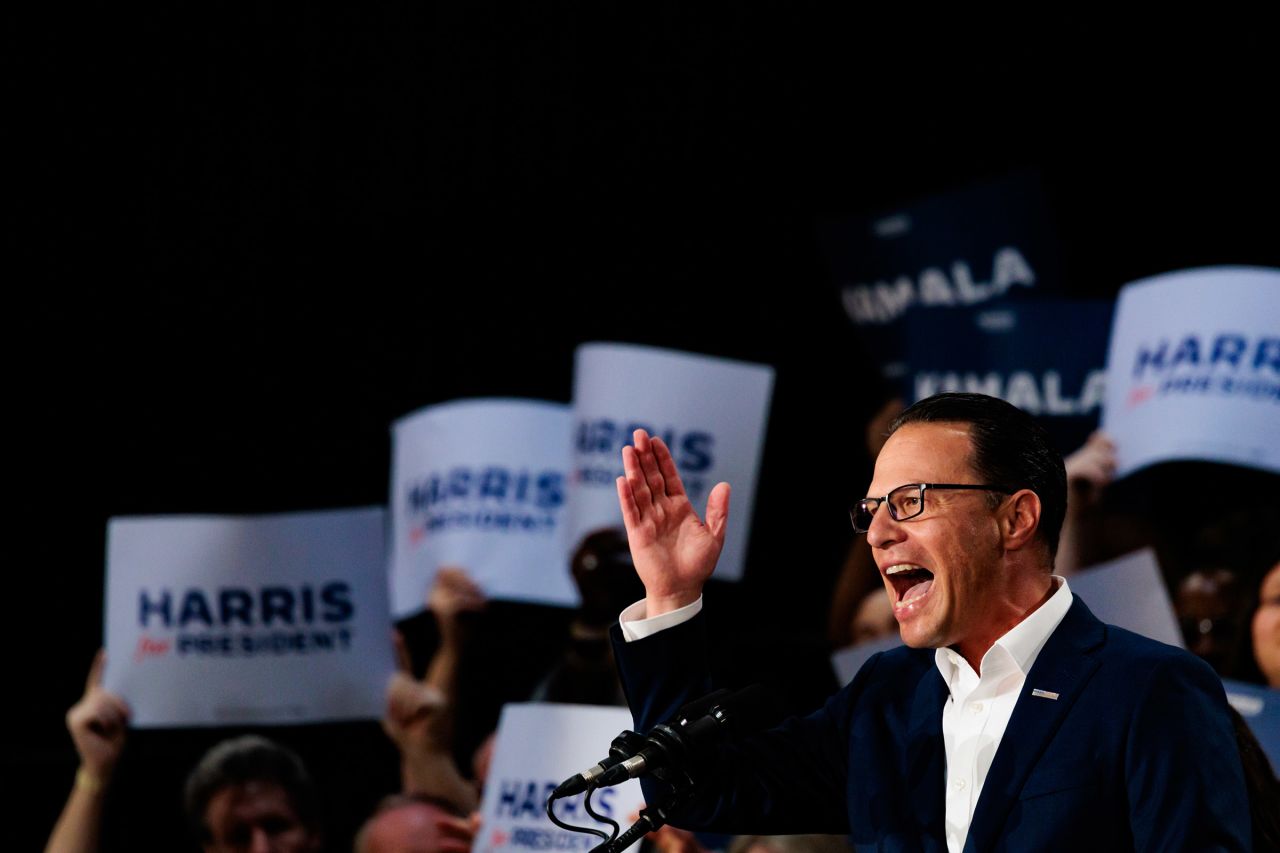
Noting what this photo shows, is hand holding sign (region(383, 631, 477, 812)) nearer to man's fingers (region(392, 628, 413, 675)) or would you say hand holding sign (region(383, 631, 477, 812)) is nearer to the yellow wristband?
man's fingers (region(392, 628, 413, 675))

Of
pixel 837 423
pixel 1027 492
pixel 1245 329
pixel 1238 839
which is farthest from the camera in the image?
pixel 837 423

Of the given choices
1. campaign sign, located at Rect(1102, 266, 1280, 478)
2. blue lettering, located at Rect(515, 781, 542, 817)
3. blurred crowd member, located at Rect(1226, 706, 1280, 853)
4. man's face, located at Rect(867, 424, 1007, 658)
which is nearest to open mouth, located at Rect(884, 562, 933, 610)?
man's face, located at Rect(867, 424, 1007, 658)

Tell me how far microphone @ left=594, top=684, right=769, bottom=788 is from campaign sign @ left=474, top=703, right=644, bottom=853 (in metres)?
1.54

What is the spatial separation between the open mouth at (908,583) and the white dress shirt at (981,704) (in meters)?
0.08

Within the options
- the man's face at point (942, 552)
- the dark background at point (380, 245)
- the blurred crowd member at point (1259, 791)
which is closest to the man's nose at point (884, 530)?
the man's face at point (942, 552)

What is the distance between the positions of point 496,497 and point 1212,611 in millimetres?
1937

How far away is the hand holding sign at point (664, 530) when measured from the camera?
1.87 m

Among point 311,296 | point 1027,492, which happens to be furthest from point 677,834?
point 311,296

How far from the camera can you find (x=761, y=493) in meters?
5.41

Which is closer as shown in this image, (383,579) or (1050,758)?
(1050,758)

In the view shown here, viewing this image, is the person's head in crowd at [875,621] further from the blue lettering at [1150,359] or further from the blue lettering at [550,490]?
the blue lettering at [550,490]

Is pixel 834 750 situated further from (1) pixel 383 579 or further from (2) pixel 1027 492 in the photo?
(1) pixel 383 579

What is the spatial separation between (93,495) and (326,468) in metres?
0.82

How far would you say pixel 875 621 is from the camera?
4008 millimetres
